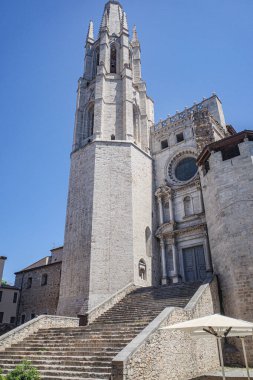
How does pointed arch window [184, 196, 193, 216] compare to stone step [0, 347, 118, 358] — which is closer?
stone step [0, 347, 118, 358]

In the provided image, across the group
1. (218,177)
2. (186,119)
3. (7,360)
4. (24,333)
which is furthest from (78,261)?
(186,119)

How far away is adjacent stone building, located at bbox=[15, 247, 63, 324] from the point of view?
76.6ft

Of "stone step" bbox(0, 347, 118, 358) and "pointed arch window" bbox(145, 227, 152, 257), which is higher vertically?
"pointed arch window" bbox(145, 227, 152, 257)

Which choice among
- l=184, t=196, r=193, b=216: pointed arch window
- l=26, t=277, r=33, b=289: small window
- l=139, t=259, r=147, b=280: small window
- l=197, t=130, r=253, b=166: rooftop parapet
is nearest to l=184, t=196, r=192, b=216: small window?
l=184, t=196, r=193, b=216: pointed arch window

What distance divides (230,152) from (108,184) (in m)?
8.07

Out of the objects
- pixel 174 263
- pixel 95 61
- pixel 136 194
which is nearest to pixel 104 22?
pixel 95 61

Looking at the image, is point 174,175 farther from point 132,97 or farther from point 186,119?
point 132,97

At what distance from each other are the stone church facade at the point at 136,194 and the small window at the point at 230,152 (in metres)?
0.28

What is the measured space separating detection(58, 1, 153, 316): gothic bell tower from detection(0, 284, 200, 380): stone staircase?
3240mm

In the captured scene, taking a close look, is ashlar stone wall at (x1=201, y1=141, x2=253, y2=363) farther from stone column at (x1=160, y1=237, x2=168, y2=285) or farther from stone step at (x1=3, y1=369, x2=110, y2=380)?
stone step at (x1=3, y1=369, x2=110, y2=380)

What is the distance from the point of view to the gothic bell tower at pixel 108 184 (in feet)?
58.2

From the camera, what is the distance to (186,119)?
2362 cm

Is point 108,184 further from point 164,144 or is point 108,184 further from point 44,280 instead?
point 44,280

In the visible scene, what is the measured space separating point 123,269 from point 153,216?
538 cm
